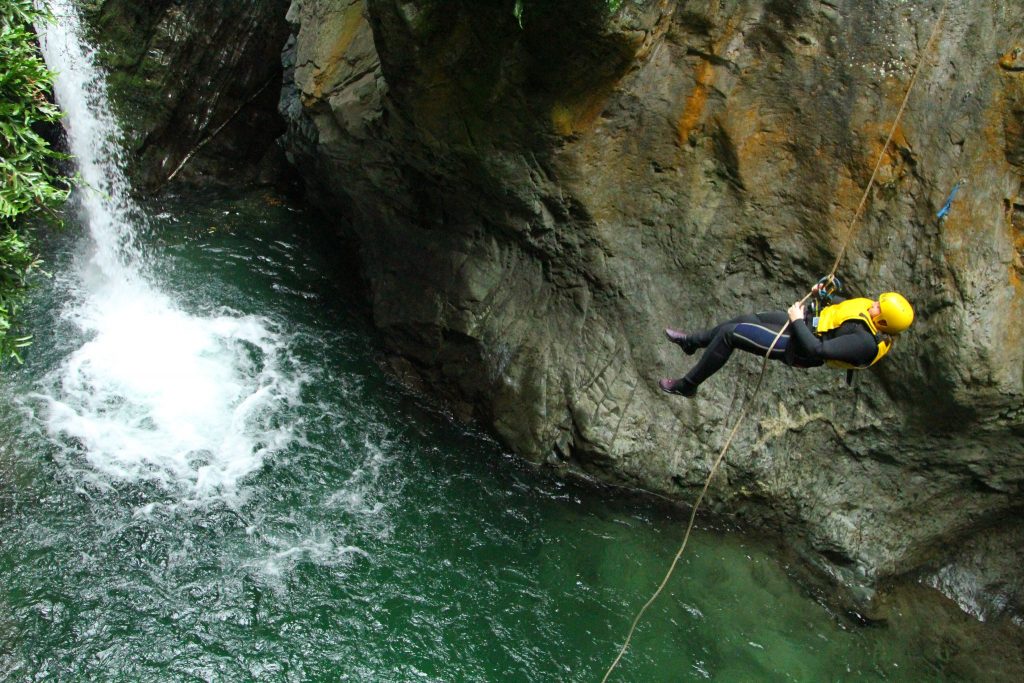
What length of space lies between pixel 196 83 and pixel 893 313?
A: 32.9 feet

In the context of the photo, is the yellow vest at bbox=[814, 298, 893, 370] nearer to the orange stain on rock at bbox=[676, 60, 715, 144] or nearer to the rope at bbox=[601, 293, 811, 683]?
the rope at bbox=[601, 293, 811, 683]

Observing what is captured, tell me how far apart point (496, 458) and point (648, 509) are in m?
1.64

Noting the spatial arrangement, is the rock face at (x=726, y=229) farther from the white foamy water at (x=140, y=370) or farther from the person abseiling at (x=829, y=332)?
the white foamy water at (x=140, y=370)

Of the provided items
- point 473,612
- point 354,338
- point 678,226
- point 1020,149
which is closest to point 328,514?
point 473,612

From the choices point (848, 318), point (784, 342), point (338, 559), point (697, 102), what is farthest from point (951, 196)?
point (338, 559)

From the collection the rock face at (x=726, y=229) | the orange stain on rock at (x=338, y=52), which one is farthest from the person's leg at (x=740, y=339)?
the orange stain on rock at (x=338, y=52)

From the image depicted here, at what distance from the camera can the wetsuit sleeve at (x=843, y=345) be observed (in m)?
6.39

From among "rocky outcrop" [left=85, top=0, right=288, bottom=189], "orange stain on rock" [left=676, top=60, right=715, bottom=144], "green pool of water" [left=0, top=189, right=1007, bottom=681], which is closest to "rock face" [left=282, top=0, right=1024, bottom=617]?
"orange stain on rock" [left=676, top=60, right=715, bottom=144]

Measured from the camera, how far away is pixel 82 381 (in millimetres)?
8578

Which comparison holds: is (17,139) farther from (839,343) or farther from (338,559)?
(839,343)

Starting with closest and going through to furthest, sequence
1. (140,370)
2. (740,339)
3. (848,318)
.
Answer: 1. (848,318)
2. (740,339)
3. (140,370)

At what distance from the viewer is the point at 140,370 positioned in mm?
8969

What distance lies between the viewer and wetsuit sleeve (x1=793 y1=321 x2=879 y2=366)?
21.0 ft

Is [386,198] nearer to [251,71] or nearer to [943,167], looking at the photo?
[251,71]
